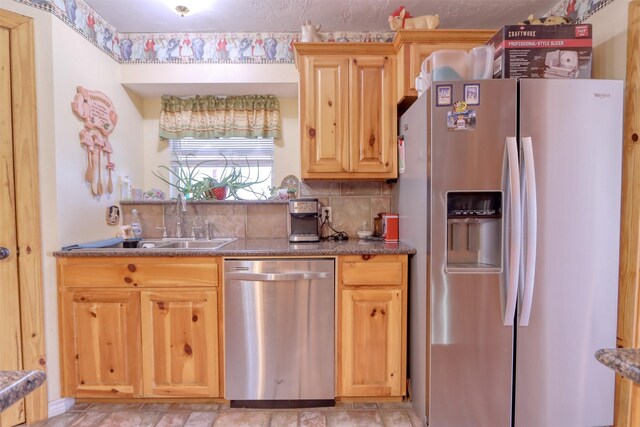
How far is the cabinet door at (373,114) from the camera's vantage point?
2.03 meters

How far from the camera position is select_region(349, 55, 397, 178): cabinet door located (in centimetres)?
203

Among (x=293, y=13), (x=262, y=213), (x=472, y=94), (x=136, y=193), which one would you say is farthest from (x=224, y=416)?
(x=293, y=13)

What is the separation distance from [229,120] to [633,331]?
9.18 ft

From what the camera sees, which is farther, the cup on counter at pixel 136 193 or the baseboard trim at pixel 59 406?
the cup on counter at pixel 136 193

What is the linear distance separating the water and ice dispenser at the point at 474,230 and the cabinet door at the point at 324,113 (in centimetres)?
81

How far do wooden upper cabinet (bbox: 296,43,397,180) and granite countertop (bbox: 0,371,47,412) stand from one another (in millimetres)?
1684

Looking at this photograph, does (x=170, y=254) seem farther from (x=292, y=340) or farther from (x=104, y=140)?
(x=104, y=140)

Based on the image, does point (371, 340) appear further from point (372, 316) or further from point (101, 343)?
point (101, 343)

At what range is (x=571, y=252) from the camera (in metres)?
1.45

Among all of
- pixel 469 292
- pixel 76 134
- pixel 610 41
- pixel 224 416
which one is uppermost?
pixel 610 41

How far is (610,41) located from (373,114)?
124cm

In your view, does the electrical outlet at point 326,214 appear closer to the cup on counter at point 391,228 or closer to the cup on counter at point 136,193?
the cup on counter at point 391,228

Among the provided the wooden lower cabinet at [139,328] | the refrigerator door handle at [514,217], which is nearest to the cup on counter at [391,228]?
the refrigerator door handle at [514,217]

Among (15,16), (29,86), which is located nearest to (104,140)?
(29,86)
